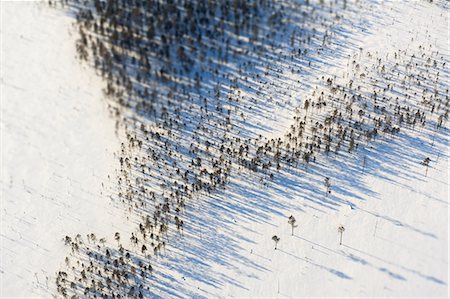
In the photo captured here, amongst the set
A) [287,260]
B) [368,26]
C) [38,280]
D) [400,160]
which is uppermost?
[368,26]

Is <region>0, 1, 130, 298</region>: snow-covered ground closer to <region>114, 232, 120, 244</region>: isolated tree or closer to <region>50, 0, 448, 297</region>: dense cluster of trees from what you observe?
<region>114, 232, 120, 244</region>: isolated tree

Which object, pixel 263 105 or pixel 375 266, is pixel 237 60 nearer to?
pixel 263 105

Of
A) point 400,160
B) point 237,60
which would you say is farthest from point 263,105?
point 400,160

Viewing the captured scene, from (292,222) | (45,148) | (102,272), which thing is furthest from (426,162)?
(45,148)

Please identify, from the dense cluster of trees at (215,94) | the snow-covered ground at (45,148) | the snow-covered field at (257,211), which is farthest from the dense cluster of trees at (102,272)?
the snow-covered ground at (45,148)

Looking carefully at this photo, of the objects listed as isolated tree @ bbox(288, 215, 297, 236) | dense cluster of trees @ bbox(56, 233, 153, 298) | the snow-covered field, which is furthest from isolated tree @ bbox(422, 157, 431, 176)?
dense cluster of trees @ bbox(56, 233, 153, 298)

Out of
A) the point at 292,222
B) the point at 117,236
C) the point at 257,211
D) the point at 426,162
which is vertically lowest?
the point at 117,236

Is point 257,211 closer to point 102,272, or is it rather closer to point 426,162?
point 102,272
